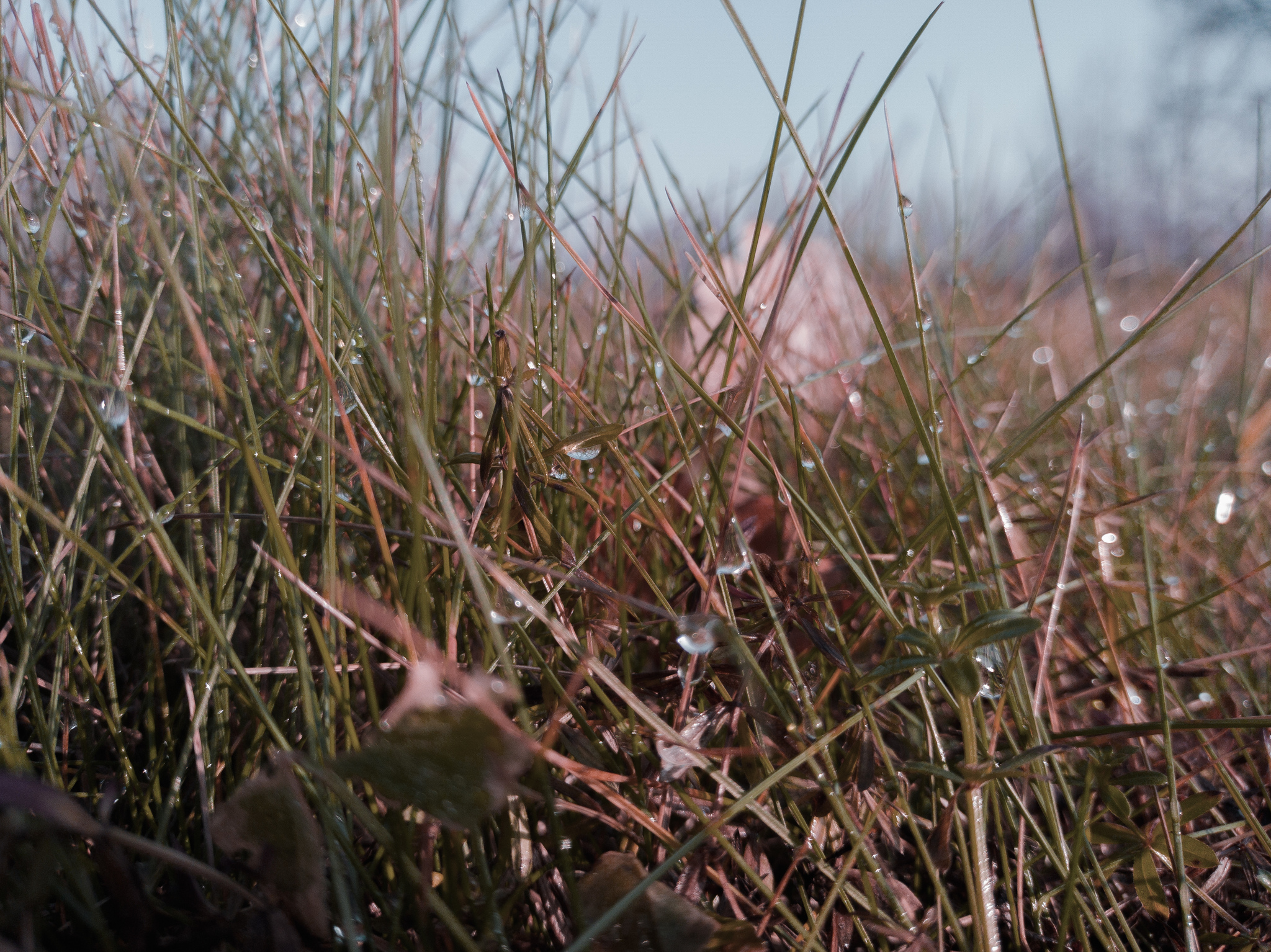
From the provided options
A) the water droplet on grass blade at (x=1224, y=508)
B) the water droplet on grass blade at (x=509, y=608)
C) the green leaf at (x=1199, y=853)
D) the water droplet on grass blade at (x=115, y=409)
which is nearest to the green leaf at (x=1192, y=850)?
the green leaf at (x=1199, y=853)

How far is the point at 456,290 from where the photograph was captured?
1.11 m

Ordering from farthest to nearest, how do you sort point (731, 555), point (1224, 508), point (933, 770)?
point (1224, 508) < point (731, 555) < point (933, 770)

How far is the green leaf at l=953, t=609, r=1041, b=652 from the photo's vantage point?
1.50 ft

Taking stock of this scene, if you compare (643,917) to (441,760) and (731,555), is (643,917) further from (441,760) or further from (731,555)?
(731,555)

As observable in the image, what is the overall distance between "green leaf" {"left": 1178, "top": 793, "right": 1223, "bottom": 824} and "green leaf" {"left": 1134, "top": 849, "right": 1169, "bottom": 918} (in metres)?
0.04

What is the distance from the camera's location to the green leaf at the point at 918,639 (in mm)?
490

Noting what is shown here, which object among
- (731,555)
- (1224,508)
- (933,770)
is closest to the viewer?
(933,770)

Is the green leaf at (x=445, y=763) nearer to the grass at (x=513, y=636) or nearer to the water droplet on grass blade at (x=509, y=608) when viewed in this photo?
the grass at (x=513, y=636)

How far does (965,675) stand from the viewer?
1.61ft

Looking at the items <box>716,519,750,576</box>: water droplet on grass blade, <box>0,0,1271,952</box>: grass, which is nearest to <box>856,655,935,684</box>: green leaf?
<box>0,0,1271,952</box>: grass

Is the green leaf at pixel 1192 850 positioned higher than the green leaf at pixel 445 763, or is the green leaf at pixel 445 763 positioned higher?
the green leaf at pixel 1192 850

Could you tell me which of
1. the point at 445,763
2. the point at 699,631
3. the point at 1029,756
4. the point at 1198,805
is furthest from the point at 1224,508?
the point at 445,763

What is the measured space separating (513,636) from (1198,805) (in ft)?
1.70

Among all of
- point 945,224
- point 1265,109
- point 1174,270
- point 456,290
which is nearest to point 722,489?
point 456,290
